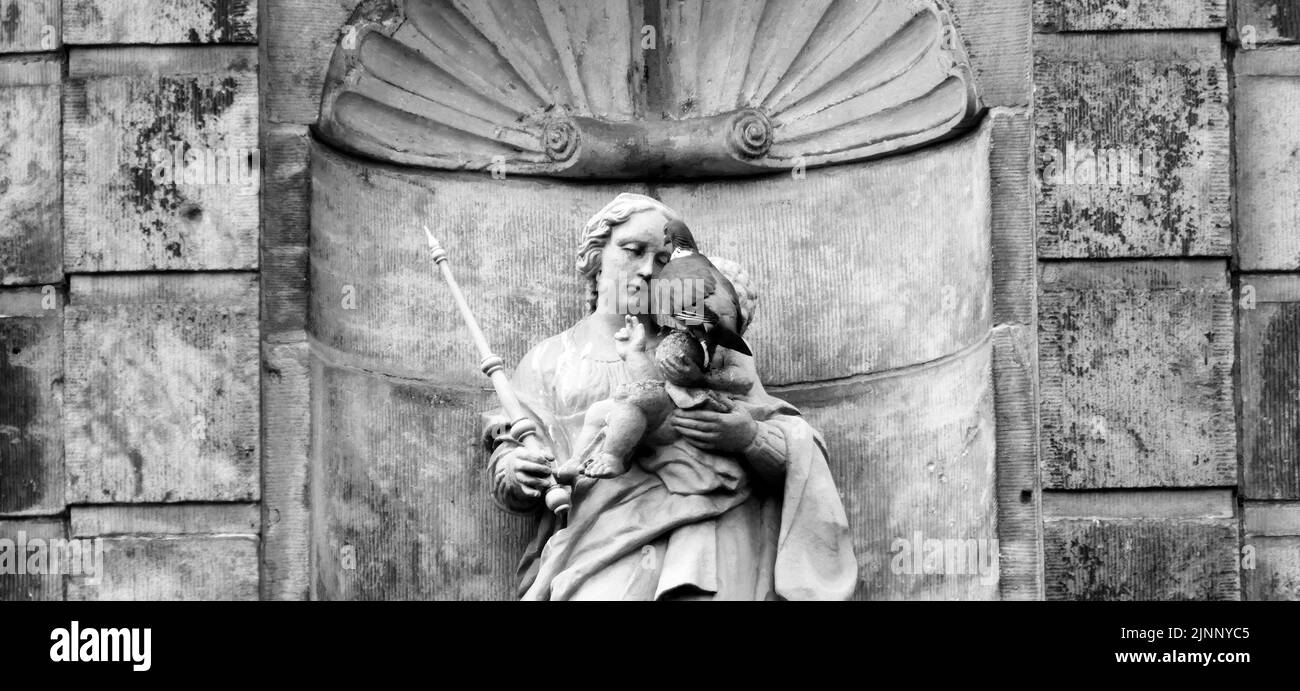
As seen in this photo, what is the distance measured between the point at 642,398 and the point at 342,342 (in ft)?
4.22

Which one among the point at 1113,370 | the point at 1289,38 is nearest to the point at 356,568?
the point at 1113,370

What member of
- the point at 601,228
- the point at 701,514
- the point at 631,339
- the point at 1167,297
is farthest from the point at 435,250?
the point at 1167,297

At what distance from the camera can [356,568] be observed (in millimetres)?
11508

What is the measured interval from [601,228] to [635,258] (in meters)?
0.18

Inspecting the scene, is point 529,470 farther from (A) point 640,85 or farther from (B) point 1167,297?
(B) point 1167,297

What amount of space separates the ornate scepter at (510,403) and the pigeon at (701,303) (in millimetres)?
577

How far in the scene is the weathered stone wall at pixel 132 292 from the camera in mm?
11000

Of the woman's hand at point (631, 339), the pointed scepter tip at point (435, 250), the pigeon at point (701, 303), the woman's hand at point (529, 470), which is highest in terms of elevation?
the pointed scepter tip at point (435, 250)

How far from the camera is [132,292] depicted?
11.2 meters

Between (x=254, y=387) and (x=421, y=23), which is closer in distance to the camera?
(x=254, y=387)

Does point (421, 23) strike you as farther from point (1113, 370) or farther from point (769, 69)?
point (1113, 370)

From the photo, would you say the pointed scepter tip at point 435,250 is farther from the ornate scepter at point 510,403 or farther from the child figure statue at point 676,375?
the child figure statue at point 676,375

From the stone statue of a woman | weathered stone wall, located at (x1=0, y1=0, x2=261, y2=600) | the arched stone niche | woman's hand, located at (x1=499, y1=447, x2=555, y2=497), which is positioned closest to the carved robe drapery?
the stone statue of a woman

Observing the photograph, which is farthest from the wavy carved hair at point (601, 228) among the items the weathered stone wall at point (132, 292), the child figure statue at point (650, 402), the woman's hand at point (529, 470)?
the weathered stone wall at point (132, 292)
